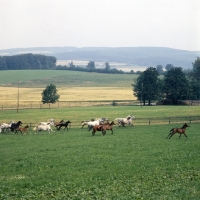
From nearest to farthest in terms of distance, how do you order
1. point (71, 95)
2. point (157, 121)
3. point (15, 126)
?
point (15, 126)
point (157, 121)
point (71, 95)

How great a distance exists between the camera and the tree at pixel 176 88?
8662 cm

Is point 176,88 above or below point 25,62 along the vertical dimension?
below

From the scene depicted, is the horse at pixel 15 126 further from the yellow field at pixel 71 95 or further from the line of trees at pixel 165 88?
the line of trees at pixel 165 88

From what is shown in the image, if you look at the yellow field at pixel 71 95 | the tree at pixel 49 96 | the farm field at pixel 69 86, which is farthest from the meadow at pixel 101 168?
the yellow field at pixel 71 95

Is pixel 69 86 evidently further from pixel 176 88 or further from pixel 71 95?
pixel 176 88

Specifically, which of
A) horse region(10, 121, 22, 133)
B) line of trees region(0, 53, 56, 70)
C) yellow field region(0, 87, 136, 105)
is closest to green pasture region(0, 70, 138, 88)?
yellow field region(0, 87, 136, 105)

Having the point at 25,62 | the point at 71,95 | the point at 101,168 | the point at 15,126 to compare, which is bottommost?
the point at 15,126

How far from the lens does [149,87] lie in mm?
85375

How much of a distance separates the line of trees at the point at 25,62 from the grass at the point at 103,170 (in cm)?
16383

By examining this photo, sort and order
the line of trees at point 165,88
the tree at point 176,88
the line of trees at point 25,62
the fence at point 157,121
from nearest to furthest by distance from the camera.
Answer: the fence at point 157,121 → the line of trees at point 165,88 → the tree at point 176,88 → the line of trees at point 25,62

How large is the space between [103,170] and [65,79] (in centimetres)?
12348

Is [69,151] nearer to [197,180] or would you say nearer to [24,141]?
[24,141]

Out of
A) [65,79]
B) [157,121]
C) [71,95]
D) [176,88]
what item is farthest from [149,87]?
[65,79]

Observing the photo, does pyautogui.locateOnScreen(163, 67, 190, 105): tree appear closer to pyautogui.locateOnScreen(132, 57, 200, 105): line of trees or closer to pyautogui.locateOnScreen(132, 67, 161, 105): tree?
pyautogui.locateOnScreen(132, 57, 200, 105): line of trees
